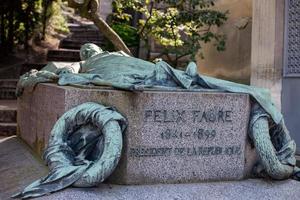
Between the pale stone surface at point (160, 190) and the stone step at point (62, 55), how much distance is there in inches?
418

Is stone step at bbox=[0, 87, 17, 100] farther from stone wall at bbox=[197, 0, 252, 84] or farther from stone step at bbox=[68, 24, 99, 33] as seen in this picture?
stone step at bbox=[68, 24, 99, 33]

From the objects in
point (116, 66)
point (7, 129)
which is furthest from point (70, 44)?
point (116, 66)

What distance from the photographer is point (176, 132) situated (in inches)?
176

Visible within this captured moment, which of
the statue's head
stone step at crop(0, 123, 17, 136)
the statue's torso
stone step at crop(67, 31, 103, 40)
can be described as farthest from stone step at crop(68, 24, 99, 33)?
the statue's torso

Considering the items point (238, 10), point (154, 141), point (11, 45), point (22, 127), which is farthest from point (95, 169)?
point (11, 45)

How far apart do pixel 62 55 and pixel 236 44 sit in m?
6.20

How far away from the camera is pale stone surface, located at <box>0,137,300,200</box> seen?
3975mm

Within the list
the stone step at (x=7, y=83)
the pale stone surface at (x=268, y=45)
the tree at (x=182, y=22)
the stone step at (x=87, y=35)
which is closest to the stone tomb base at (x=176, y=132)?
the pale stone surface at (x=268, y=45)

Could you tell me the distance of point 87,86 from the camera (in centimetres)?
461

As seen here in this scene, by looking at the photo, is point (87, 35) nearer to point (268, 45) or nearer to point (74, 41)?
point (74, 41)

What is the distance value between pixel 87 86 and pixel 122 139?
2.04 ft

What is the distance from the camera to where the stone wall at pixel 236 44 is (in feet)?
36.1

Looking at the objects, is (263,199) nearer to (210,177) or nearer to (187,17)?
(210,177)

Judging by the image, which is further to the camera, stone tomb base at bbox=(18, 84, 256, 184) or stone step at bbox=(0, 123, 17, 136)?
stone step at bbox=(0, 123, 17, 136)
